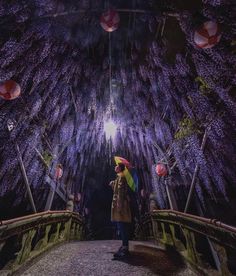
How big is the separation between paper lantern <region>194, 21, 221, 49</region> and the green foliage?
3.73m

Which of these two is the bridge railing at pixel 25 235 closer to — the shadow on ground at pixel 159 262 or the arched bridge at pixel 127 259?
the arched bridge at pixel 127 259

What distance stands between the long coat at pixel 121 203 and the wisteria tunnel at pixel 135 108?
0.22 m

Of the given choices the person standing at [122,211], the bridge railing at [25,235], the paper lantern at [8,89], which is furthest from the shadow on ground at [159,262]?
the paper lantern at [8,89]

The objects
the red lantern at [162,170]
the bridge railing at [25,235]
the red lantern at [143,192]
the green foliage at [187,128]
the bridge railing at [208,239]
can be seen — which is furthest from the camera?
the red lantern at [143,192]

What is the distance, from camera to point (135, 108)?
1284 centimetres

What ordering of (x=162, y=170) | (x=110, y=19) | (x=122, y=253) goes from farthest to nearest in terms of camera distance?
(x=162, y=170)
(x=110, y=19)
(x=122, y=253)

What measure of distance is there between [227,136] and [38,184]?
367 inches

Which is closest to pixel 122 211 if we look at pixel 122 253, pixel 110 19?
pixel 122 253

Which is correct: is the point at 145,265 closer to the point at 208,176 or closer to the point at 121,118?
the point at 208,176

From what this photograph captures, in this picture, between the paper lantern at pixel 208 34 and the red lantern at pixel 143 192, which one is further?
the red lantern at pixel 143 192

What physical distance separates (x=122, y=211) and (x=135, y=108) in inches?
311

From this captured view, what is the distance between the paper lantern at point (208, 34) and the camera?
231 inches

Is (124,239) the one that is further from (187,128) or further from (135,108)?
(135,108)

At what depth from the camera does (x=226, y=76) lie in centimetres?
726
